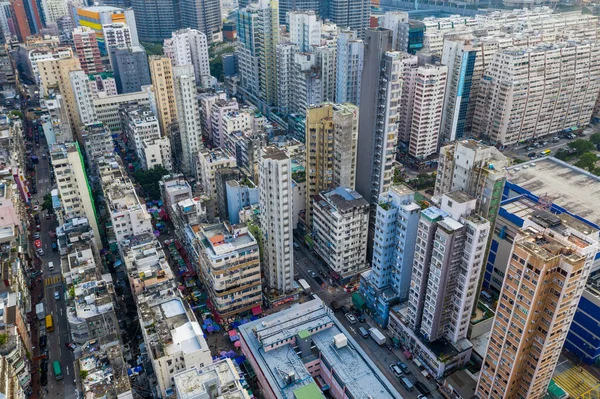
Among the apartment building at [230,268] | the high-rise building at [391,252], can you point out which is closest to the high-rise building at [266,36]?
the apartment building at [230,268]

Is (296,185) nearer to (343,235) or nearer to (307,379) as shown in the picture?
(343,235)

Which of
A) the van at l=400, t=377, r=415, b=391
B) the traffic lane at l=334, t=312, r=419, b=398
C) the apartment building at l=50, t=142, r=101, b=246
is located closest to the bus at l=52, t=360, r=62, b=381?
the apartment building at l=50, t=142, r=101, b=246

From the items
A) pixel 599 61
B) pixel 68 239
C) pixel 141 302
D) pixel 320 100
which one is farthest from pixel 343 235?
pixel 599 61

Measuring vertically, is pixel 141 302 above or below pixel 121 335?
above

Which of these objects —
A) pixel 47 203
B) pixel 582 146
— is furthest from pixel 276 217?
pixel 582 146

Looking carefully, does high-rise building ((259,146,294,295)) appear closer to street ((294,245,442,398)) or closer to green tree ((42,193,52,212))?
street ((294,245,442,398))
